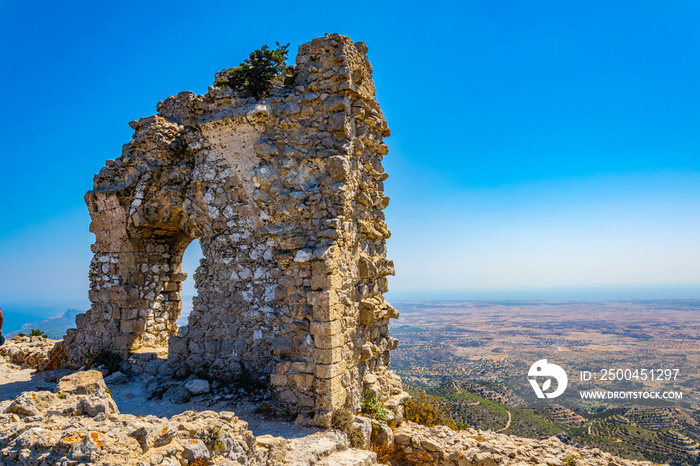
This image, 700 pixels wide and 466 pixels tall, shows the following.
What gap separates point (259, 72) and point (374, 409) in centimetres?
628

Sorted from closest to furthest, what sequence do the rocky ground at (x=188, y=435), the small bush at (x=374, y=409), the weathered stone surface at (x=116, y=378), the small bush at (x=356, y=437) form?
the rocky ground at (x=188, y=435), the small bush at (x=356, y=437), the small bush at (x=374, y=409), the weathered stone surface at (x=116, y=378)

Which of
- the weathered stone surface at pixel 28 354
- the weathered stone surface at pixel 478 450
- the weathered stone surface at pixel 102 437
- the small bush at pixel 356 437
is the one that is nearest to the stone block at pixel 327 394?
the small bush at pixel 356 437

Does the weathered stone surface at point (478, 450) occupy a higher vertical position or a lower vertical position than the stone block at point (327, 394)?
lower

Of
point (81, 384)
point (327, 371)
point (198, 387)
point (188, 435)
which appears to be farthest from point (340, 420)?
point (81, 384)

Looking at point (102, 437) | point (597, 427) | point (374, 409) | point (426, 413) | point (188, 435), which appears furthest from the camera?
point (597, 427)

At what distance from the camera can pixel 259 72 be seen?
761 centimetres

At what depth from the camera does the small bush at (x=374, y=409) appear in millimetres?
6723

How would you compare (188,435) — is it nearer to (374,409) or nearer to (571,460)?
(374,409)

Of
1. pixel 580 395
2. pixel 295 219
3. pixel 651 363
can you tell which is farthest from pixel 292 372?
pixel 651 363

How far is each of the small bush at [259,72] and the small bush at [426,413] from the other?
6328mm

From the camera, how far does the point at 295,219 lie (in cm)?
668

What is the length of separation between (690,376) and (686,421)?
49.8 feet

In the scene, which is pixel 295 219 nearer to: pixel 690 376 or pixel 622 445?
pixel 622 445

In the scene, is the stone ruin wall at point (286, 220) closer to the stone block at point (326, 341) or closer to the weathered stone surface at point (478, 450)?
the stone block at point (326, 341)
